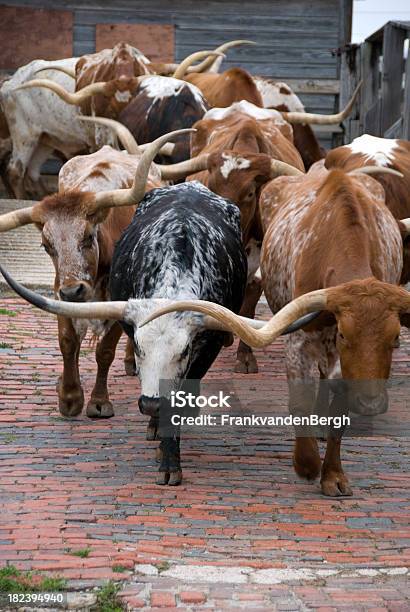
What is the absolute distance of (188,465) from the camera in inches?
287

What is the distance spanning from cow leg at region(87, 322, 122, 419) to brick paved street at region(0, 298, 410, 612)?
0.08 metres

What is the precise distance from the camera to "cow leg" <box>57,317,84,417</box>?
26.6 feet

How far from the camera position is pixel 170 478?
686cm

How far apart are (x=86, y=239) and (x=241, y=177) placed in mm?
1575

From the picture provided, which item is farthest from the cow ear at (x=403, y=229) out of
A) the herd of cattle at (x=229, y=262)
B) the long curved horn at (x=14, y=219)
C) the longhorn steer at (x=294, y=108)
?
the longhorn steer at (x=294, y=108)

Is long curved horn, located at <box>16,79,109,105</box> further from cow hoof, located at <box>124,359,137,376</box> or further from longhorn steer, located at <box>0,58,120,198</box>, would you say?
cow hoof, located at <box>124,359,137,376</box>

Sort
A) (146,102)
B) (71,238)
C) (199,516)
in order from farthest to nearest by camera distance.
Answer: (146,102) → (71,238) → (199,516)

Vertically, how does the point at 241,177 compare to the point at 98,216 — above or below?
below

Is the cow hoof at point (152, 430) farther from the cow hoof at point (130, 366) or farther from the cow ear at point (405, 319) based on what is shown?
the cow ear at point (405, 319)

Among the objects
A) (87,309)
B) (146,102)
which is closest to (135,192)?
(87,309)

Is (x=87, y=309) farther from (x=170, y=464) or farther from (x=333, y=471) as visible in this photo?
(x=333, y=471)

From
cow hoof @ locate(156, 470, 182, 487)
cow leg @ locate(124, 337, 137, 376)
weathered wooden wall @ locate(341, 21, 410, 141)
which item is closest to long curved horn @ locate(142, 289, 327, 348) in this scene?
cow hoof @ locate(156, 470, 182, 487)

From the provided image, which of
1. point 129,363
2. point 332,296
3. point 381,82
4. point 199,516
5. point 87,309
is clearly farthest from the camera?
point 381,82

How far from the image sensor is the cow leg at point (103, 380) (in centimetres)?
820
